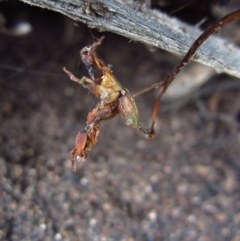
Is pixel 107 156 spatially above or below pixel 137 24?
below

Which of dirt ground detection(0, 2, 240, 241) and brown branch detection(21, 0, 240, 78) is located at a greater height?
brown branch detection(21, 0, 240, 78)

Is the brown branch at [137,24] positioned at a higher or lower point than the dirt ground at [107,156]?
higher

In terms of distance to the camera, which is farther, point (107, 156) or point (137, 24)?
point (107, 156)

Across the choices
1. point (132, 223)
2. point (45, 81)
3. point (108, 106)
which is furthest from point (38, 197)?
point (45, 81)

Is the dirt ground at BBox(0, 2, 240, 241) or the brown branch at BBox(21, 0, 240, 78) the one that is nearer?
the brown branch at BBox(21, 0, 240, 78)
